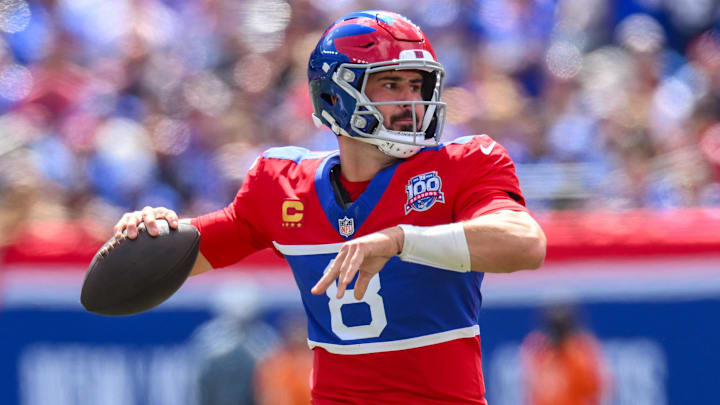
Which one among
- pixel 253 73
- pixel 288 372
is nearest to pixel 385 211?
pixel 288 372

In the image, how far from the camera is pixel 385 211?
340cm

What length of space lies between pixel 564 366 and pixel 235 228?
4.10 meters

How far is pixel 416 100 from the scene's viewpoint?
11.7ft

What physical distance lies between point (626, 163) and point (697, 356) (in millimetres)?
1464

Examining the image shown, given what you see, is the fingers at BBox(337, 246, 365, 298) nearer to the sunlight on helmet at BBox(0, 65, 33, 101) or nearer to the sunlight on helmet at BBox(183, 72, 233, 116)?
the sunlight on helmet at BBox(183, 72, 233, 116)

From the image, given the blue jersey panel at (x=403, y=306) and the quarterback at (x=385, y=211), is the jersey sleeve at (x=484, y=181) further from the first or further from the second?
the blue jersey panel at (x=403, y=306)

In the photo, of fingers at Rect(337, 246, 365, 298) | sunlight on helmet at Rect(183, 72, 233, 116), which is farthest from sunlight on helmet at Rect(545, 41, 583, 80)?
fingers at Rect(337, 246, 365, 298)

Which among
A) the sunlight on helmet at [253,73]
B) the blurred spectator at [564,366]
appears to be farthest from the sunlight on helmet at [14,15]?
the blurred spectator at [564,366]

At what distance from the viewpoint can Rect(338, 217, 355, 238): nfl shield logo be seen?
3.42m

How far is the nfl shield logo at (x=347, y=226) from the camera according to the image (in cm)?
342

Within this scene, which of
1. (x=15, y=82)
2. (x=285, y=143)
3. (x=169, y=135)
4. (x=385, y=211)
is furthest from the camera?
(x=15, y=82)

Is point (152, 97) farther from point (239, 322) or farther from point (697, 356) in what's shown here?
point (697, 356)

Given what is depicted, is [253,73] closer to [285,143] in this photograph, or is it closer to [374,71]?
[285,143]

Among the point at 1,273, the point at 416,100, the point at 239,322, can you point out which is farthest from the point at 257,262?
the point at 416,100
